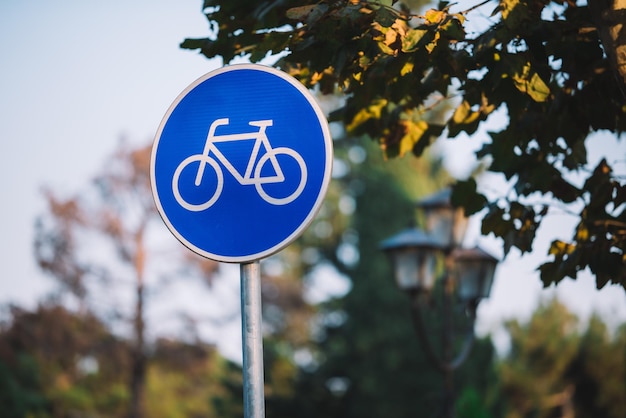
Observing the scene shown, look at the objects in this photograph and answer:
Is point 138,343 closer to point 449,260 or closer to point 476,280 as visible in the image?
point 449,260

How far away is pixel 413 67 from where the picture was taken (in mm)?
4496

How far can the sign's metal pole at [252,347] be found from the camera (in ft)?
9.16

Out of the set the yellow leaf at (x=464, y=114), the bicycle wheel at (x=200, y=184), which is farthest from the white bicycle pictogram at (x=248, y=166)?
the yellow leaf at (x=464, y=114)

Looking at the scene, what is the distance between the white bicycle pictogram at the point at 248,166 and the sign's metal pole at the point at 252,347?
28cm

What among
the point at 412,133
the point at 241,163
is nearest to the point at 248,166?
the point at 241,163

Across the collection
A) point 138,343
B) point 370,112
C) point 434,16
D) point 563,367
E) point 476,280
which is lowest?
point 563,367

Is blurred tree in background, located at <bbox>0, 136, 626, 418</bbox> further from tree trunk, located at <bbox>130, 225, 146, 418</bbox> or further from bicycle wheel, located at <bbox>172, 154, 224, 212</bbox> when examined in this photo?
bicycle wheel, located at <bbox>172, 154, 224, 212</bbox>

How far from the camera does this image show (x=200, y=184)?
10.1ft

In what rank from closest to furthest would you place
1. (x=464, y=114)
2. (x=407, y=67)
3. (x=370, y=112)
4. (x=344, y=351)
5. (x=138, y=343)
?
(x=407, y=67), (x=464, y=114), (x=370, y=112), (x=138, y=343), (x=344, y=351)

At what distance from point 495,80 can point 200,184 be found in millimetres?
1752

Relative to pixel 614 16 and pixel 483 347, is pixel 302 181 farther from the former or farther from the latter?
pixel 483 347

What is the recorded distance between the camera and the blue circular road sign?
2963 mm

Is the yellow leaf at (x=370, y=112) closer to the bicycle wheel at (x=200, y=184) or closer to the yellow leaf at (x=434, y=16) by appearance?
the yellow leaf at (x=434, y=16)

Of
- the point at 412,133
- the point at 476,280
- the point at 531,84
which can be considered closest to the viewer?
the point at 531,84
